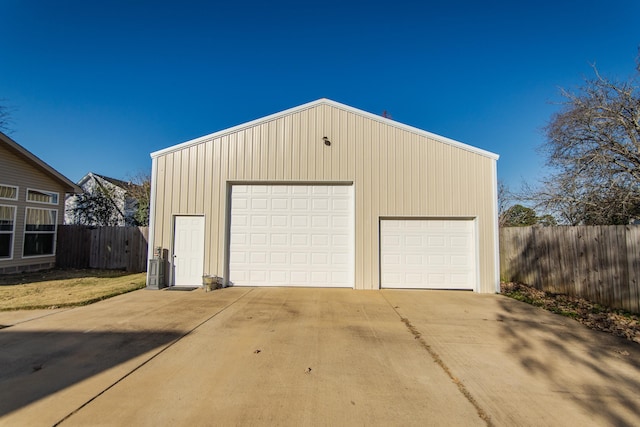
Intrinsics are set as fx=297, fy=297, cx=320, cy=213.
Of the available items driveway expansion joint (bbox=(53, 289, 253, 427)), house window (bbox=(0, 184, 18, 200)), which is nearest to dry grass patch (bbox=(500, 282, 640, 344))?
driveway expansion joint (bbox=(53, 289, 253, 427))

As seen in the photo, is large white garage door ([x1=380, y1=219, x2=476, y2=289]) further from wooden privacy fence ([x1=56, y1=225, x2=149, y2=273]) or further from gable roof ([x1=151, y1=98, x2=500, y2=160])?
wooden privacy fence ([x1=56, y1=225, x2=149, y2=273])

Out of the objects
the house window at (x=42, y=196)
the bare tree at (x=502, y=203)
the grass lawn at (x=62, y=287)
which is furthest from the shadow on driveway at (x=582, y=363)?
the house window at (x=42, y=196)

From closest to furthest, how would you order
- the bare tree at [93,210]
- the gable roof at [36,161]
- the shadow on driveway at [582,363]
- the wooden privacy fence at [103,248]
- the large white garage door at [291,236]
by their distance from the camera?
the shadow on driveway at [582,363] < the large white garage door at [291,236] < the gable roof at [36,161] < the wooden privacy fence at [103,248] < the bare tree at [93,210]

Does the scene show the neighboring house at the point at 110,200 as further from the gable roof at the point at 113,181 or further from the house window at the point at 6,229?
the house window at the point at 6,229

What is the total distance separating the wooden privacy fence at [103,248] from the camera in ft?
38.4

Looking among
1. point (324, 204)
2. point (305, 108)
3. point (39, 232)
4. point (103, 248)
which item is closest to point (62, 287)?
point (103, 248)

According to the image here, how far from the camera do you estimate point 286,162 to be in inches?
344

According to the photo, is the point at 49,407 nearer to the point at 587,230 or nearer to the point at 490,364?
the point at 490,364

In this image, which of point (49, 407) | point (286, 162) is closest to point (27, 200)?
point (286, 162)

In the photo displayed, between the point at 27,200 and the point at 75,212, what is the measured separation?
8878 millimetres

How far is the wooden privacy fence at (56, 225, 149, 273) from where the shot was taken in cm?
1171

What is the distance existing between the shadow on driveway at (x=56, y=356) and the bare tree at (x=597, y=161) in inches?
527

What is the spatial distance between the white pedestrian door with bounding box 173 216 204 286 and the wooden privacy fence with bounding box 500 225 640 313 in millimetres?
9736

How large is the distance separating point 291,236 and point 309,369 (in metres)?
5.36
